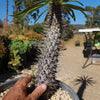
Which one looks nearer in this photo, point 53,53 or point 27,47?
point 53,53

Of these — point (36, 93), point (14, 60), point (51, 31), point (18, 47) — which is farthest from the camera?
point (18, 47)

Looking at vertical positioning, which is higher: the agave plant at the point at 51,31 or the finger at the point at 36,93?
the agave plant at the point at 51,31

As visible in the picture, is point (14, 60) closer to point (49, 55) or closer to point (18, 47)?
point (18, 47)

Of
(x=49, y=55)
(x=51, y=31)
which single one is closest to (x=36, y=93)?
(x=49, y=55)

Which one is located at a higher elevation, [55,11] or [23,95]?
[55,11]

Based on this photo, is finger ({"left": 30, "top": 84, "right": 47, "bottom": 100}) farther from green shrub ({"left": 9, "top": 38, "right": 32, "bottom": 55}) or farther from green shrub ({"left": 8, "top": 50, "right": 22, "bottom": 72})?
green shrub ({"left": 9, "top": 38, "right": 32, "bottom": 55})

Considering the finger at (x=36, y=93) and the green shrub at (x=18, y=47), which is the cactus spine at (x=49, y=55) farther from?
the green shrub at (x=18, y=47)

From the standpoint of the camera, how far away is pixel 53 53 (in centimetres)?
112

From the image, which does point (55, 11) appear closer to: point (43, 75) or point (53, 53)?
point (53, 53)

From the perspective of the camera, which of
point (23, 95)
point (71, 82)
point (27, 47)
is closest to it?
point (23, 95)

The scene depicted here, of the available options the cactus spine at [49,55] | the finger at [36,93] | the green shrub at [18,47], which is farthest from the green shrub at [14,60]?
the finger at [36,93]

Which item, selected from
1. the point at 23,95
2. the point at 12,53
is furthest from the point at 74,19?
the point at 12,53

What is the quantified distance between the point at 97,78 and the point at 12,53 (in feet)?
9.06

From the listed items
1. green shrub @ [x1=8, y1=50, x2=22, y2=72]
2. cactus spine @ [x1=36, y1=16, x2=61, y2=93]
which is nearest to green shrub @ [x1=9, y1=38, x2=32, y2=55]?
green shrub @ [x1=8, y1=50, x2=22, y2=72]
